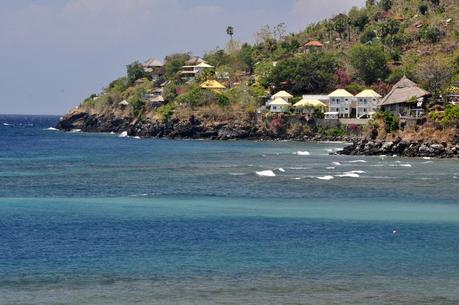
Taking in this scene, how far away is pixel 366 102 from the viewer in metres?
137

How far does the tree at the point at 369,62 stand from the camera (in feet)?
490

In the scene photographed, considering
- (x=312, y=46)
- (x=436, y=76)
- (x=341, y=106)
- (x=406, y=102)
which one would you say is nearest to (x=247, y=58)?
(x=312, y=46)

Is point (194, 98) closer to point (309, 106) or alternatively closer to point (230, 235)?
point (309, 106)

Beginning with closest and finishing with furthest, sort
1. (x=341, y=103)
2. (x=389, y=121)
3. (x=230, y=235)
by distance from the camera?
1. (x=230, y=235)
2. (x=389, y=121)
3. (x=341, y=103)

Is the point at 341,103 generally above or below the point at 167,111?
above

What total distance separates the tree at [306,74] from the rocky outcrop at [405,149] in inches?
1892

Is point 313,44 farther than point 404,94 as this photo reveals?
Yes

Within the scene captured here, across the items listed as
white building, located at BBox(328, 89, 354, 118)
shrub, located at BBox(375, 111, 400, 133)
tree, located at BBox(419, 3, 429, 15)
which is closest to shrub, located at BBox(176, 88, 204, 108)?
white building, located at BBox(328, 89, 354, 118)

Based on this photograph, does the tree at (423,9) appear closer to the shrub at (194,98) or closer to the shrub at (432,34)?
the shrub at (432,34)

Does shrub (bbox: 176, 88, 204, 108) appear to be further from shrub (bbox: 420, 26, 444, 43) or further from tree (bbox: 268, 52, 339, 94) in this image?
shrub (bbox: 420, 26, 444, 43)

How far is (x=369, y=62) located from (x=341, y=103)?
1501cm

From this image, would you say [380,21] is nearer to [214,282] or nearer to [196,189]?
[196,189]

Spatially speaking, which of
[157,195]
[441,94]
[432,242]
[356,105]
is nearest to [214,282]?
[432,242]

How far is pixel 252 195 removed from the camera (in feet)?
202
